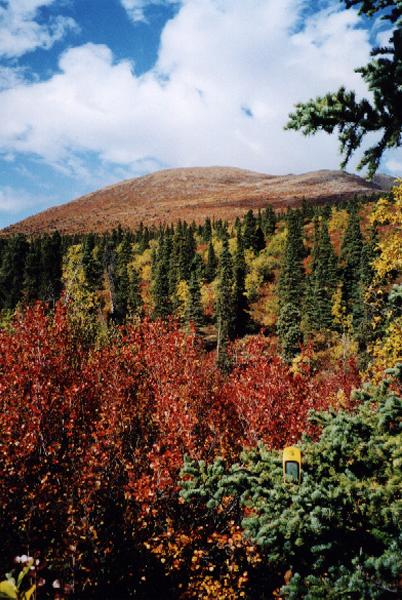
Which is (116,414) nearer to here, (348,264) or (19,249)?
(348,264)

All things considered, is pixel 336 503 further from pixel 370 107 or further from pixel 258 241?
pixel 258 241

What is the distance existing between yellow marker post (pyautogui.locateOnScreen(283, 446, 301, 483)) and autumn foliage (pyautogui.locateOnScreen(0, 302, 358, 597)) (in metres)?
6.12

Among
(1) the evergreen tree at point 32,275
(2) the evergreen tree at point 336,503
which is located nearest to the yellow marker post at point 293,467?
(2) the evergreen tree at point 336,503

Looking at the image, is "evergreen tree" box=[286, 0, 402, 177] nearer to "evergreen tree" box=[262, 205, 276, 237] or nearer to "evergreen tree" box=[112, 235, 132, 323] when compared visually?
"evergreen tree" box=[112, 235, 132, 323]

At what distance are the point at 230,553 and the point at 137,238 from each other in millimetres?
118692

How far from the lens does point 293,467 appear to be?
549 cm

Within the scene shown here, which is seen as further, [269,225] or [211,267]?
[269,225]

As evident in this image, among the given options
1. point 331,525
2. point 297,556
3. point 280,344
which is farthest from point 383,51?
point 280,344

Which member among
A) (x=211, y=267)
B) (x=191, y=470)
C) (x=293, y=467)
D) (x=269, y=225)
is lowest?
(x=191, y=470)

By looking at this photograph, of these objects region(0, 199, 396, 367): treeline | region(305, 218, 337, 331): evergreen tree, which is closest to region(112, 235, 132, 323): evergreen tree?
region(0, 199, 396, 367): treeline

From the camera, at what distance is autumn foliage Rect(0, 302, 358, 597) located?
1092 centimetres

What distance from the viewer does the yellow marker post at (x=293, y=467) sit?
17.9 ft

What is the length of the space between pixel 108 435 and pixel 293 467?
340 inches

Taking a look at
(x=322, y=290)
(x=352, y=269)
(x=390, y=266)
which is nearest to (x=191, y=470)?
(x=390, y=266)
